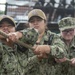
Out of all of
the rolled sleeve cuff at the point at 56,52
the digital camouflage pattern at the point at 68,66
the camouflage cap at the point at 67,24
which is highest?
the camouflage cap at the point at 67,24

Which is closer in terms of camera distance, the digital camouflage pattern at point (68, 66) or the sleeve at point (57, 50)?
the sleeve at point (57, 50)

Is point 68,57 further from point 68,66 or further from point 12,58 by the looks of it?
point 12,58

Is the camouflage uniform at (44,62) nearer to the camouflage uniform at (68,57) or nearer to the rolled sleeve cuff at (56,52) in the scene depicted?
the camouflage uniform at (68,57)

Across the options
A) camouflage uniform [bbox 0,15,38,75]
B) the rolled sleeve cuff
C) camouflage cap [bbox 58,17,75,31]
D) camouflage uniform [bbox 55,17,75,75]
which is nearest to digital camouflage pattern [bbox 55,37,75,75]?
camouflage uniform [bbox 55,17,75,75]

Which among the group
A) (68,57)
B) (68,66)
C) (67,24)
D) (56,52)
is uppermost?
(67,24)

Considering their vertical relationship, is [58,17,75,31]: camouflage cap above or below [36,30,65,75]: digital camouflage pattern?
above

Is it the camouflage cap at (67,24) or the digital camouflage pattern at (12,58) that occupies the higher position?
the camouflage cap at (67,24)

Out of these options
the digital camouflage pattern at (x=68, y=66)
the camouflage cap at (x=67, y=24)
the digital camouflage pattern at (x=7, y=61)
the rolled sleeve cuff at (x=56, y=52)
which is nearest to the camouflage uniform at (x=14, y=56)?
the digital camouflage pattern at (x=7, y=61)

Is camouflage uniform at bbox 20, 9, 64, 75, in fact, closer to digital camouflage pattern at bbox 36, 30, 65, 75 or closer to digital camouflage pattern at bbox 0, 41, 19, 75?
digital camouflage pattern at bbox 36, 30, 65, 75

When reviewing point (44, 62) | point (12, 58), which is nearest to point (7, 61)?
point (12, 58)

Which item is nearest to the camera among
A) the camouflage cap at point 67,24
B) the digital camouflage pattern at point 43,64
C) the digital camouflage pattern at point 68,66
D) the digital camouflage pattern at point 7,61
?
the digital camouflage pattern at point 7,61

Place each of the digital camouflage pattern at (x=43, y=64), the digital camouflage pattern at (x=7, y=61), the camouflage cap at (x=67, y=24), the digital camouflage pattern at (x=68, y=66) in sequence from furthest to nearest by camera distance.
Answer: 1. the camouflage cap at (x=67, y=24)
2. the digital camouflage pattern at (x=68, y=66)
3. the digital camouflage pattern at (x=43, y=64)
4. the digital camouflage pattern at (x=7, y=61)

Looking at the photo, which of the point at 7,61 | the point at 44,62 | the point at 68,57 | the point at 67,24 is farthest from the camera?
the point at 67,24

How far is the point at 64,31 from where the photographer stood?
3.74m
